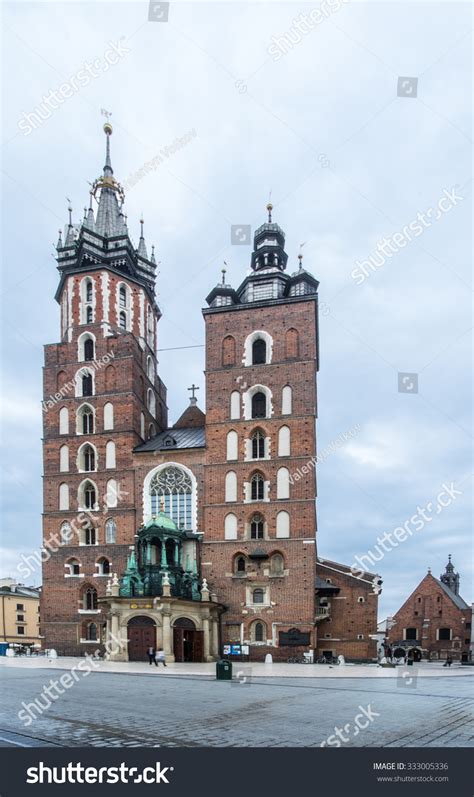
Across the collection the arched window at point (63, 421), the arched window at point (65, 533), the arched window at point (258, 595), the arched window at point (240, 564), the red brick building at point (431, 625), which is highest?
the arched window at point (63, 421)

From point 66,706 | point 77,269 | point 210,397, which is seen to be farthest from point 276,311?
point 66,706

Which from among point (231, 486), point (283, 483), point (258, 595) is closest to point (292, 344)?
point (283, 483)

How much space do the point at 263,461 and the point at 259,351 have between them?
776 cm

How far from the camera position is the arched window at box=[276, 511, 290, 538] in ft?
131

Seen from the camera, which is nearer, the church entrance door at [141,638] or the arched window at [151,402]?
the church entrance door at [141,638]

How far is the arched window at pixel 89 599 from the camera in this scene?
4169cm

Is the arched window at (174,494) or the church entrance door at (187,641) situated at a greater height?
the arched window at (174,494)

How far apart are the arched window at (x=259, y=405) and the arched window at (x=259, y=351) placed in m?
2.26

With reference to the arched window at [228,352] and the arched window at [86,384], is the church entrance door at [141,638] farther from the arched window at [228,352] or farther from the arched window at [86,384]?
the arched window at [228,352]

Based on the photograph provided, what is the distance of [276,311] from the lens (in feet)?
144

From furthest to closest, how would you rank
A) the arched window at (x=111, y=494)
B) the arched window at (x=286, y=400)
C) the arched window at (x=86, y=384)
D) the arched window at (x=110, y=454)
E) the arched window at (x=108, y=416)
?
the arched window at (x=86, y=384), the arched window at (x=108, y=416), the arched window at (x=110, y=454), the arched window at (x=111, y=494), the arched window at (x=286, y=400)

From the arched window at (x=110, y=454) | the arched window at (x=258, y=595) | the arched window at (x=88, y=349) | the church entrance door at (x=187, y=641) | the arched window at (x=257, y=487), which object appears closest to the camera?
the church entrance door at (x=187, y=641)

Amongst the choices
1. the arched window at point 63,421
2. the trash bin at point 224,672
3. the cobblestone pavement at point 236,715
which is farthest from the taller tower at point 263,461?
the cobblestone pavement at point 236,715

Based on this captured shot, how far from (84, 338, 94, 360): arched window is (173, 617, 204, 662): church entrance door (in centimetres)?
1946
